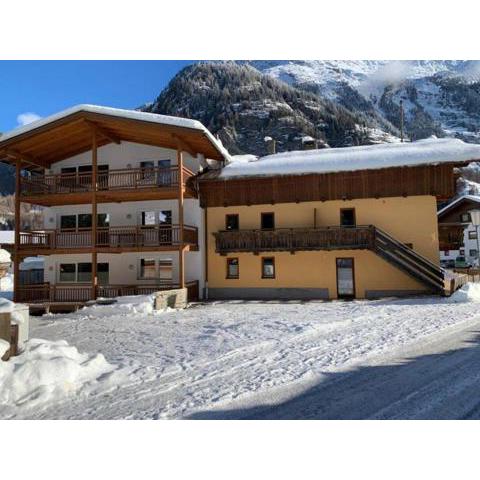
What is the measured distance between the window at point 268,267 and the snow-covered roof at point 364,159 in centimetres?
468

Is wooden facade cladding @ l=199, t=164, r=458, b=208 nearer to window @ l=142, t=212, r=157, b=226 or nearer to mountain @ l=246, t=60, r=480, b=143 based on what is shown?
window @ l=142, t=212, r=157, b=226

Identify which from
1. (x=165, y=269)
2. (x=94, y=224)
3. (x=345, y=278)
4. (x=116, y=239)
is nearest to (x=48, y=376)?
(x=94, y=224)

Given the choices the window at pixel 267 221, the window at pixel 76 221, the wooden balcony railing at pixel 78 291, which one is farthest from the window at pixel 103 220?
the window at pixel 267 221

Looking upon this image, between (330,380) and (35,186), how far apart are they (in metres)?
19.7

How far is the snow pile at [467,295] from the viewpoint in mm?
16328

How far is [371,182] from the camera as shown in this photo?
66.6 ft

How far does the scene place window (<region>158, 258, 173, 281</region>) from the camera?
69.9 feet

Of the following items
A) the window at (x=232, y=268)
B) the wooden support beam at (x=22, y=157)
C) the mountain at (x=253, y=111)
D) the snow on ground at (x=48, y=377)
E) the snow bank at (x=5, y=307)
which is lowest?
the snow on ground at (x=48, y=377)

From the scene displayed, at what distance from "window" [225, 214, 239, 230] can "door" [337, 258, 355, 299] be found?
595cm

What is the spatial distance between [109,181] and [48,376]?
1555cm

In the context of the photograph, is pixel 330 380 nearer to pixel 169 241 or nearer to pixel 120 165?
pixel 169 241

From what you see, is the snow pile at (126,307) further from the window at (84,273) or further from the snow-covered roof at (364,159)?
the snow-covered roof at (364,159)

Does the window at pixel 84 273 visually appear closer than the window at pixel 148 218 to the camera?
No

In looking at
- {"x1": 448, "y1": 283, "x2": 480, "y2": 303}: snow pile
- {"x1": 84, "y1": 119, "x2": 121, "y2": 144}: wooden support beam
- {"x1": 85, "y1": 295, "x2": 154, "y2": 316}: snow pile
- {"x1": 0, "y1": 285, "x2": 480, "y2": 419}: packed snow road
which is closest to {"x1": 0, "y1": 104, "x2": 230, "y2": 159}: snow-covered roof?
{"x1": 84, "y1": 119, "x2": 121, "y2": 144}: wooden support beam
